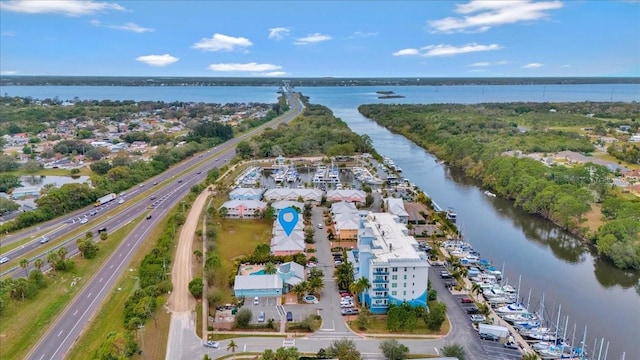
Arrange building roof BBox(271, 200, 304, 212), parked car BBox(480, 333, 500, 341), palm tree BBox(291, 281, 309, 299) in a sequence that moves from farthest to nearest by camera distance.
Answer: building roof BBox(271, 200, 304, 212)
palm tree BBox(291, 281, 309, 299)
parked car BBox(480, 333, 500, 341)

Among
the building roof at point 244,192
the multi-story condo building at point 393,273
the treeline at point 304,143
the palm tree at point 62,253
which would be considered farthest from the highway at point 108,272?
the multi-story condo building at point 393,273

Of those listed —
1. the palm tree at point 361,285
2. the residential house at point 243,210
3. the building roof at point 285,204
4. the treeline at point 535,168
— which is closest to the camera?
the palm tree at point 361,285

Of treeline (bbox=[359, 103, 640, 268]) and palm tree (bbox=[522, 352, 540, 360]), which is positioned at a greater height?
treeline (bbox=[359, 103, 640, 268])

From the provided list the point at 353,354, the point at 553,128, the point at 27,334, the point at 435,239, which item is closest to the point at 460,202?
the point at 435,239

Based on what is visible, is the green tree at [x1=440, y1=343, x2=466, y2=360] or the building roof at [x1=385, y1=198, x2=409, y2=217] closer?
the green tree at [x1=440, y1=343, x2=466, y2=360]

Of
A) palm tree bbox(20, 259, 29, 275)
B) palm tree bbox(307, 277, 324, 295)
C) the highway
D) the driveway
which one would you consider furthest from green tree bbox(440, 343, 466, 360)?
palm tree bbox(20, 259, 29, 275)

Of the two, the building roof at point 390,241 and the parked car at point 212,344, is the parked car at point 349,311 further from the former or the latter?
the parked car at point 212,344

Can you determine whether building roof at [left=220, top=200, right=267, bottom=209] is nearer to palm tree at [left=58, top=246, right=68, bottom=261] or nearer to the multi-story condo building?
palm tree at [left=58, top=246, right=68, bottom=261]
